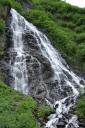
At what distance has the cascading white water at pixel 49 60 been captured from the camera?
69.4 feet

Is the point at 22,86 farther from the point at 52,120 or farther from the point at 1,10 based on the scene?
the point at 1,10

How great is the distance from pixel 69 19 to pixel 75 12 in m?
1.28

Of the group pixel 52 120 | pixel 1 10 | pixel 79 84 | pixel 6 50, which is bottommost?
pixel 52 120

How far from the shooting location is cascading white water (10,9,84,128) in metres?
21.2

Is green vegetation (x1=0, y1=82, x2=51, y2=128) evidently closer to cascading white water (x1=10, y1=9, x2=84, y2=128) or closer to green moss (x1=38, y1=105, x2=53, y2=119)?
green moss (x1=38, y1=105, x2=53, y2=119)

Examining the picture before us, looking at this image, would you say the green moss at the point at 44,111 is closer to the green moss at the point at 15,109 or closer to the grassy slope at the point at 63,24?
the green moss at the point at 15,109

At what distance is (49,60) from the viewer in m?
25.5

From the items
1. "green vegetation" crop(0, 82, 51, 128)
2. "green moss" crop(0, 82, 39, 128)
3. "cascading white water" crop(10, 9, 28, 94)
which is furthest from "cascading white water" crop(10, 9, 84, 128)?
"green moss" crop(0, 82, 39, 128)

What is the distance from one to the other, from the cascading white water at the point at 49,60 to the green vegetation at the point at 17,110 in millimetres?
925

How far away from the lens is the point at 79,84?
81.0ft

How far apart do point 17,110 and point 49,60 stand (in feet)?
25.4

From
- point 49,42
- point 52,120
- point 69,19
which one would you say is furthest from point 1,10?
point 52,120

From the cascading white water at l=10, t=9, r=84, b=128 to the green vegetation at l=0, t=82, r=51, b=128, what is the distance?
3.03 feet

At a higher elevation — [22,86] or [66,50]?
[66,50]
